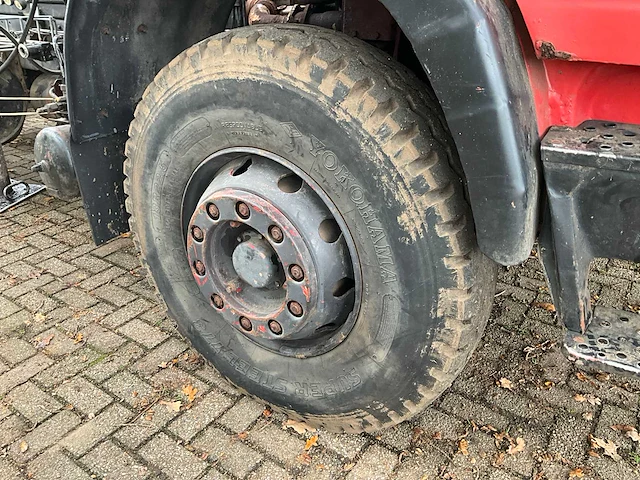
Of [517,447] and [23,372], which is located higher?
[517,447]

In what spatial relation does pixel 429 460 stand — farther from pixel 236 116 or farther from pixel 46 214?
pixel 46 214

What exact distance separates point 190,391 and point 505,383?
1.49 metres

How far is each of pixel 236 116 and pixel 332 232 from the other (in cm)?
52

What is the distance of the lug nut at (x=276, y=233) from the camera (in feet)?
6.32

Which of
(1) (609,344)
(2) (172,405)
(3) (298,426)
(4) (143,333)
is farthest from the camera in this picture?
(4) (143,333)

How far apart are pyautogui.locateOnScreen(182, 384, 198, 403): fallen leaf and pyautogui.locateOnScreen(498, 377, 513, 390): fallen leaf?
1.44 meters

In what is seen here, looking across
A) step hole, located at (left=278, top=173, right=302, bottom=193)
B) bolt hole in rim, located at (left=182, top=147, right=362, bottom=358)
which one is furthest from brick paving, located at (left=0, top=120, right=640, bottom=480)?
step hole, located at (left=278, top=173, right=302, bottom=193)

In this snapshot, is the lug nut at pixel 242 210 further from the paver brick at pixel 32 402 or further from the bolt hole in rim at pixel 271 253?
the paver brick at pixel 32 402

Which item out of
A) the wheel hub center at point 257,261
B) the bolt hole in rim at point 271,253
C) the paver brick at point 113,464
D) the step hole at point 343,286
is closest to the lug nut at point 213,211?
the bolt hole in rim at point 271,253

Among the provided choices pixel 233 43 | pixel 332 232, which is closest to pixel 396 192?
pixel 332 232

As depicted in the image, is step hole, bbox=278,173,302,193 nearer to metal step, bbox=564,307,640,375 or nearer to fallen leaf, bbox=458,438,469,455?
metal step, bbox=564,307,640,375

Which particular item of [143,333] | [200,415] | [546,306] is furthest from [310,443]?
[546,306]

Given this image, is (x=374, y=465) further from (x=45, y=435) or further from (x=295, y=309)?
(x=45, y=435)

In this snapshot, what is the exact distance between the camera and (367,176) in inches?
67.4
